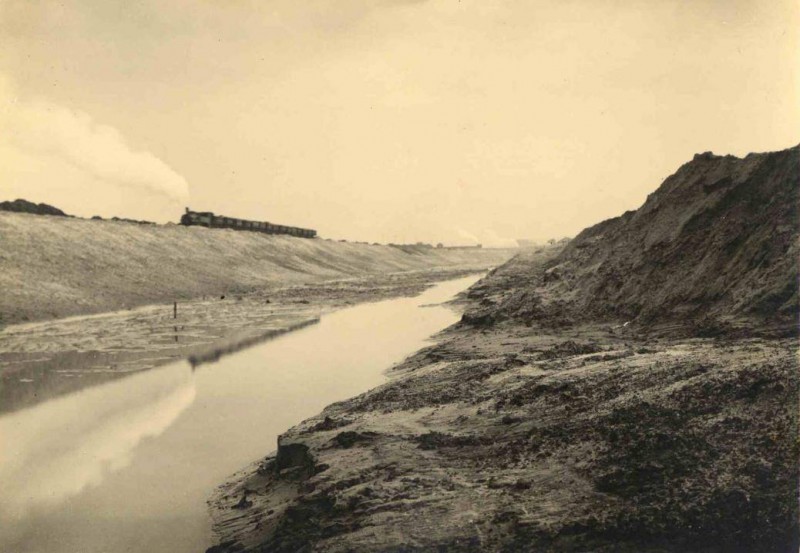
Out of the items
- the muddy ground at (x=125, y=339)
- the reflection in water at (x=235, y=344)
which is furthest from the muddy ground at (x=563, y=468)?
the reflection in water at (x=235, y=344)

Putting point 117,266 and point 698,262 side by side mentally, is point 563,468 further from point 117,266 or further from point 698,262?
point 117,266

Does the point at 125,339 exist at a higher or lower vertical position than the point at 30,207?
lower

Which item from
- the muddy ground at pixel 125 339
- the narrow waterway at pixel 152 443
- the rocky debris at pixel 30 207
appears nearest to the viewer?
the narrow waterway at pixel 152 443

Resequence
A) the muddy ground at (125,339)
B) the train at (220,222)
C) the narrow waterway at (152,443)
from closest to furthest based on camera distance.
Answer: the narrow waterway at (152,443)
the muddy ground at (125,339)
the train at (220,222)

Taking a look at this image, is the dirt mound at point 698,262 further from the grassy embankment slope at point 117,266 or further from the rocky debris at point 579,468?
the grassy embankment slope at point 117,266

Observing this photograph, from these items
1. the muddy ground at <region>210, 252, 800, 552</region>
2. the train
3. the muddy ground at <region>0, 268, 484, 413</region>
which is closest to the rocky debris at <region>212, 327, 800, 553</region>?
the muddy ground at <region>210, 252, 800, 552</region>

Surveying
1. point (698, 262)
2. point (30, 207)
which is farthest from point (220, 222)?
point (698, 262)

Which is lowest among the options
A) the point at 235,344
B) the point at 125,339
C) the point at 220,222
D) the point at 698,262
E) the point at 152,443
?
the point at 152,443
